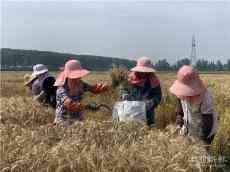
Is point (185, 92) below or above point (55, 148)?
above

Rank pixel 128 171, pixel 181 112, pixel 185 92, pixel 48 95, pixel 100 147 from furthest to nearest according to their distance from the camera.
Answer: pixel 48 95 < pixel 181 112 < pixel 185 92 < pixel 100 147 < pixel 128 171

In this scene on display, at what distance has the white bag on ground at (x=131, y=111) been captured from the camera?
5.39 meters

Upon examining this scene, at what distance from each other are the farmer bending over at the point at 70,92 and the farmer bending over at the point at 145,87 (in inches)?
22.9

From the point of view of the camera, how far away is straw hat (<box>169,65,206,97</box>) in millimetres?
4980

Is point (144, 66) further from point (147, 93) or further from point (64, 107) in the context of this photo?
point (64, 107)

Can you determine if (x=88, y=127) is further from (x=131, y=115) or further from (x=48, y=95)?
(x=48, y=95)

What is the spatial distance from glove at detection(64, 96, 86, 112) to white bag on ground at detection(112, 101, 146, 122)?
37 cm

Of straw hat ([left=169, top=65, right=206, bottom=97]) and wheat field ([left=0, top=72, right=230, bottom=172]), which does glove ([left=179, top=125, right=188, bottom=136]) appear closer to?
wheat field ([left=0, top=72, right=230, bottom=172])

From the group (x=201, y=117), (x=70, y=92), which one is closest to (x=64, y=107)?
(x=70, y=92)

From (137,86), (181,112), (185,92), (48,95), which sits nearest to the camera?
(185,92)

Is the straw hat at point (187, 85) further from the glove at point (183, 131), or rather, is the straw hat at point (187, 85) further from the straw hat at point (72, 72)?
the straw hat at point (72, 72)

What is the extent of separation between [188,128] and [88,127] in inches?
43.0

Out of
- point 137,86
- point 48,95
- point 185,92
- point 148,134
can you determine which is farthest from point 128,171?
point 48,95

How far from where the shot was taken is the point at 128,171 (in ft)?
12.2
